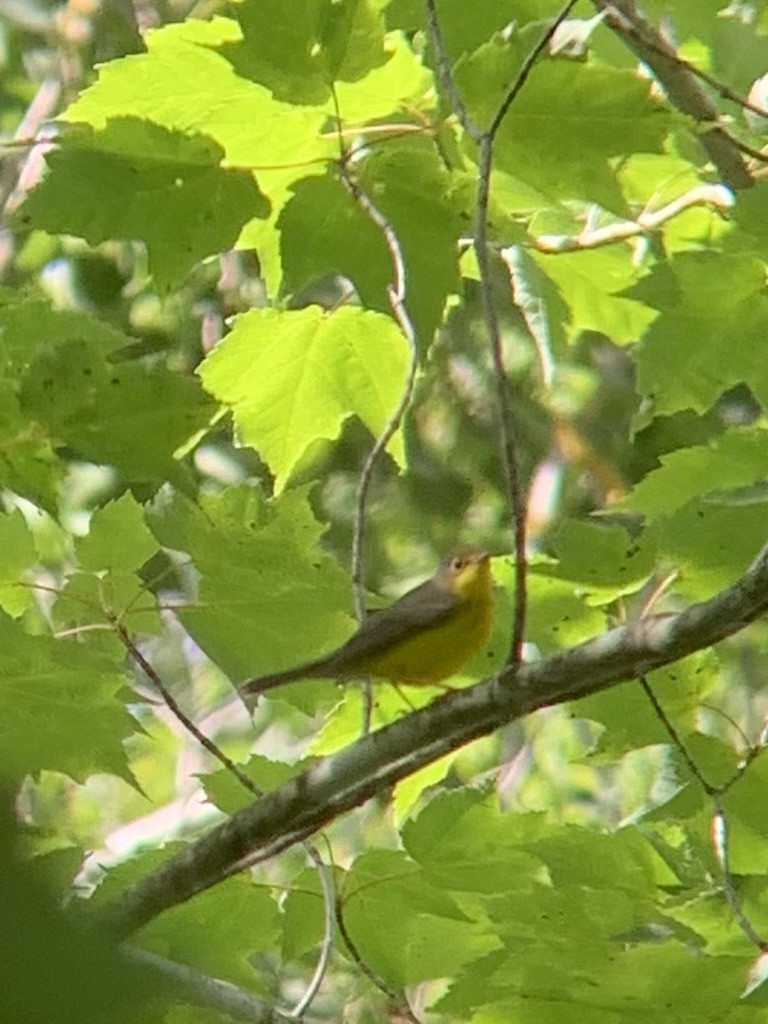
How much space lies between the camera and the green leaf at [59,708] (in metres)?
1.42

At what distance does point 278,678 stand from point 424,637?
463 mm

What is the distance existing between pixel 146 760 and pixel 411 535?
4.19ft

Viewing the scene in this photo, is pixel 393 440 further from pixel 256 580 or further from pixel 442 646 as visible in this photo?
pixel 256 580

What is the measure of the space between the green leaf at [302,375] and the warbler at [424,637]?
0.32 metres

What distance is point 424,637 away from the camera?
7.59ft

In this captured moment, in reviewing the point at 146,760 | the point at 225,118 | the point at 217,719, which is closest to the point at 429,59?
the point at 225,118

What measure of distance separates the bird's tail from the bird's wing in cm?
5

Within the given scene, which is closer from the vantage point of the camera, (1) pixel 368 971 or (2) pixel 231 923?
(1) pixel 368 971

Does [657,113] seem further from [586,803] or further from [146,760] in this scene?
[146,760]

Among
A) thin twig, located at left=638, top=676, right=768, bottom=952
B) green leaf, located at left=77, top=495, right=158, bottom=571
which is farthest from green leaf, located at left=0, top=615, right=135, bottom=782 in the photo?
thin twig, located at left=638, top=676, right=768, bottom=952

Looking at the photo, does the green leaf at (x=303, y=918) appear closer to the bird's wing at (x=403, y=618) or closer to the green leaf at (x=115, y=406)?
the bird's wing at (x=403, y=618)

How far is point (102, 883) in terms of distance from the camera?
1.66 meters

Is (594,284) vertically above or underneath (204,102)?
underneath

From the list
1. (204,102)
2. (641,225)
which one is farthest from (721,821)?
(204,102)
